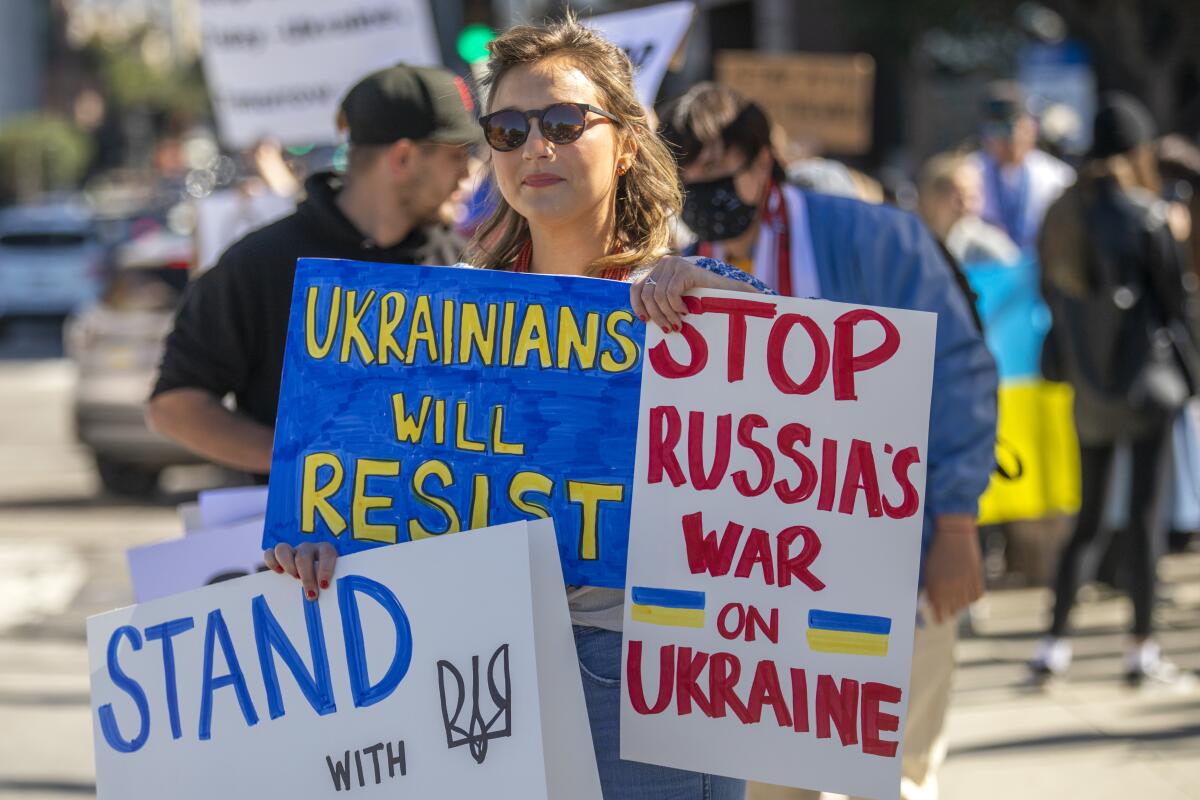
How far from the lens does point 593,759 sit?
260 cm

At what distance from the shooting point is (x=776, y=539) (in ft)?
8.61

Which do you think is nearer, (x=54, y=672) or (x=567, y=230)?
(x=567, y=230)

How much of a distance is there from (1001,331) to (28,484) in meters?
7.01

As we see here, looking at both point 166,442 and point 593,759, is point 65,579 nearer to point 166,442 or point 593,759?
point 166,442

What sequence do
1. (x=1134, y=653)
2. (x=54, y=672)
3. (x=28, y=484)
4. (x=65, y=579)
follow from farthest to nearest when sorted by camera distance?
(x=28, y=484) → (x=65, y=579) → (x=54, y=672) → (x=1134, y=653)

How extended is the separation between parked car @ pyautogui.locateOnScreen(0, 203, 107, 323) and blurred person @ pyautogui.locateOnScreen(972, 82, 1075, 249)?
15.8 m

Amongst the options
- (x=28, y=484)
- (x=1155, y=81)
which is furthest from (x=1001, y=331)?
(x=1155, y=81)

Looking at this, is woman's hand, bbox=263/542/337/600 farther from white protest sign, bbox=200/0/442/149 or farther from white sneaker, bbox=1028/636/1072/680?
white sneaker, bbox=1028/636/1072/680

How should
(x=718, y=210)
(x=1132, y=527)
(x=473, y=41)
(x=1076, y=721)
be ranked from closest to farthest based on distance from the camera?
(x=718, y=210) < (x=1076, y=721) < (x=1132, y=527) < (x=473, y=41)

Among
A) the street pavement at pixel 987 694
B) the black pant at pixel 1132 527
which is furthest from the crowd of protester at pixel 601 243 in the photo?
the street pavement at pixel 987 694

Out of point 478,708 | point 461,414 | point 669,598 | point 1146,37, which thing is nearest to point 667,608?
point 669,598

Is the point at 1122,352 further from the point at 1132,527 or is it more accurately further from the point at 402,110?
the point at 402,110

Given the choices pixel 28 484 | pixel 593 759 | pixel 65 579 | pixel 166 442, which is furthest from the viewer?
pixel 28 484

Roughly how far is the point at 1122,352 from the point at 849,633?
3.98 m
